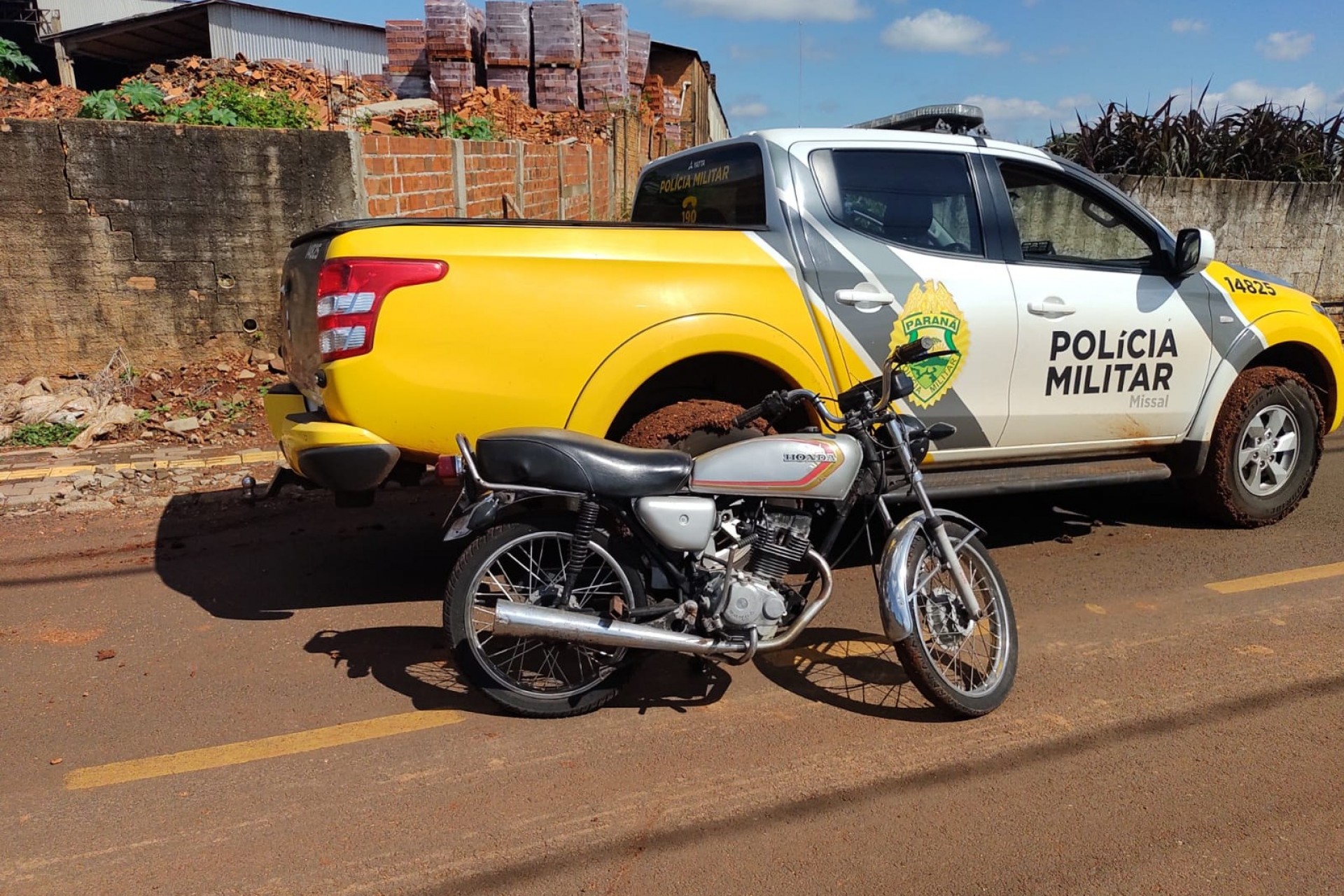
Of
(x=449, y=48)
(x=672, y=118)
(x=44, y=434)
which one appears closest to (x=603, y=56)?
(x=449, y=48)

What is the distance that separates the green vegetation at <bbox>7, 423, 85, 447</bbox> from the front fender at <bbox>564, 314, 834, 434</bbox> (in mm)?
4827

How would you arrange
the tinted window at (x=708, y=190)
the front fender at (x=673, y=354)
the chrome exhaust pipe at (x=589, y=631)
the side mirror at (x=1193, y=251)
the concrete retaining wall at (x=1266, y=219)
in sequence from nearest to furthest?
the chrome exhaust pipe at (x=589, y=631) → the front fender at (x=673, y=354) → the tinted window at (x=708, y=190) → the side mirror at (x=1193, y=251) → the concrete retaining wall at (x=1266, y=219)

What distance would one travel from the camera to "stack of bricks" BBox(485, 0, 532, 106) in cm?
1536

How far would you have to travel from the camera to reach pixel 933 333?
4445 mm

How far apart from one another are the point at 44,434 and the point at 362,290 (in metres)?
4.64

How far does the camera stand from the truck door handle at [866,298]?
425cm

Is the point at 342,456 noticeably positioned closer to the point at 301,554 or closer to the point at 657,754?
the point at 657,754

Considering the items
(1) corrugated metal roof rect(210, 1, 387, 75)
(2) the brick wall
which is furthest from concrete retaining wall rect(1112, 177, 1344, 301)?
(1) corrugated metal roof rect(210, 1, 387, 75)

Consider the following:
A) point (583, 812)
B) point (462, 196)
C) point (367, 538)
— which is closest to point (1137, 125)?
point (462, 196)

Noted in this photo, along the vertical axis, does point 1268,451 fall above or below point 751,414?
below

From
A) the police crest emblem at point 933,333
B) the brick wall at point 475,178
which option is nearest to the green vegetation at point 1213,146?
the brick wall at point 475,178

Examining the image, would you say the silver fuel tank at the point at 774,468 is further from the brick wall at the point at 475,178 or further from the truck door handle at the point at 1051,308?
the brick wall at the point at 475,178

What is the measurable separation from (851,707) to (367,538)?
2826mm

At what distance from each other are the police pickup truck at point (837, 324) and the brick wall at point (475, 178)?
107 inches
